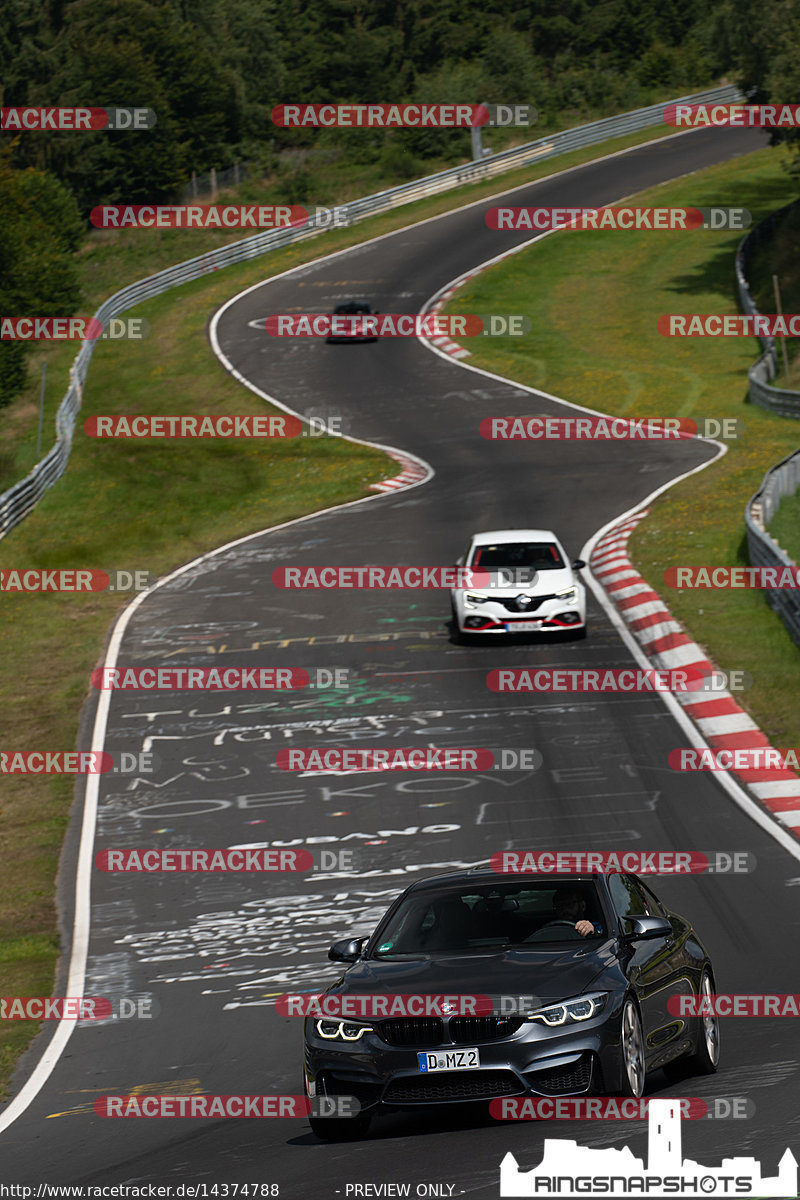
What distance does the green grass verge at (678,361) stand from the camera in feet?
82.3

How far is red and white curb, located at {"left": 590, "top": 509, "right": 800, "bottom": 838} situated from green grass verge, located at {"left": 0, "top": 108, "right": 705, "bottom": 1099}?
25.3 feet

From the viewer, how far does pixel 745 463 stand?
3788 centimetres

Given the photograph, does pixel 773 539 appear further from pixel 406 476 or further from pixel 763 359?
pixel 763 359

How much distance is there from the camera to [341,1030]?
8805 mm

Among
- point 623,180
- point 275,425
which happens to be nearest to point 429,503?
point 275,425

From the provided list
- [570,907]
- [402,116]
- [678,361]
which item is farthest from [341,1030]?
[402,116]

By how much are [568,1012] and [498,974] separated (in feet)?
1.63

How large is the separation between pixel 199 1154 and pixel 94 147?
73054 millimetres

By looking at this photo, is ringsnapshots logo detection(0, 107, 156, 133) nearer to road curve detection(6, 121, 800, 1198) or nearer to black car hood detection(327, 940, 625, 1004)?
road curve detection(6, 121, 800, 1198)

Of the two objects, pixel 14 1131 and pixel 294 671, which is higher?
pixel 14 1131

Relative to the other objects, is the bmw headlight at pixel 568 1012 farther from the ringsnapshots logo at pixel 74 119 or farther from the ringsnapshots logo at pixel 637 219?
the ringsnapshots logo at pixel 74 119

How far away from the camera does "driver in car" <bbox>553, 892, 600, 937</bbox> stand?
963 centimetres

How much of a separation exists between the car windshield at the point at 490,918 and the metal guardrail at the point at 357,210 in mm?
32747

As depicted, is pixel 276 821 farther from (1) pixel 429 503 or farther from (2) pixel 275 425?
(2) pixel 275 425
